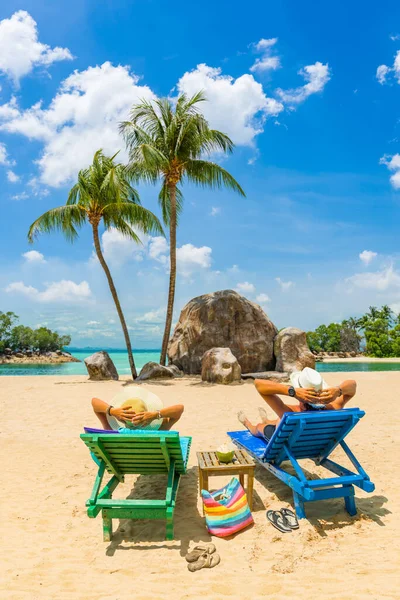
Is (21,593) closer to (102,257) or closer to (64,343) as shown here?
(102,257)

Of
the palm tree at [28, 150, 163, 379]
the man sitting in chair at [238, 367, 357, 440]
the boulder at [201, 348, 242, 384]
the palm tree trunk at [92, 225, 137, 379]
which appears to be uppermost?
the palm tree at [28, 150, 163, 379]

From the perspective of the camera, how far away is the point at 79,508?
12.9 ft

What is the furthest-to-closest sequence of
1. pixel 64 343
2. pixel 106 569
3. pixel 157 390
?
pixel 64 343, pixel 157 390, pixel 106 569

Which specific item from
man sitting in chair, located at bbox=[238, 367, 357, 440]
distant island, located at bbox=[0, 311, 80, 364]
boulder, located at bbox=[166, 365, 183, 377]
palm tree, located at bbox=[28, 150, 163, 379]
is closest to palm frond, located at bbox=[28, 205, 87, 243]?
palm tree, located at bbox=[28, 150, 163, 379]

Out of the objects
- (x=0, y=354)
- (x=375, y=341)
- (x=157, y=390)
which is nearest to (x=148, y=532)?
(x=157, y=390)

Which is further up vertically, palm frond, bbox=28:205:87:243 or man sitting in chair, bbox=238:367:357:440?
palm frond, bbox=28:205:87:243

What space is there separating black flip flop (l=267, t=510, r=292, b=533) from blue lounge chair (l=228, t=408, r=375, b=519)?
0.52 ft

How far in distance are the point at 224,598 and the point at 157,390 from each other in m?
9.77

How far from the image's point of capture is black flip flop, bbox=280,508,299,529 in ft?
11.1

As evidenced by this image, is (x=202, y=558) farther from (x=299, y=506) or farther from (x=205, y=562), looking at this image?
(x=299, y=506)

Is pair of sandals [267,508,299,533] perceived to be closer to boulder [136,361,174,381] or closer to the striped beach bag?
the striped beach bag

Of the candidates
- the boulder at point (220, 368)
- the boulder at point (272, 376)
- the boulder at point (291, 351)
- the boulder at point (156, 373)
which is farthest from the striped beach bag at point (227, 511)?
the boulder at point (291, 351)

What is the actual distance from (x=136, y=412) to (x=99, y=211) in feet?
45.7

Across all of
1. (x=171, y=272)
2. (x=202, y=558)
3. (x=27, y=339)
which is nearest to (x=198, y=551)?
(x=202, y=558)
